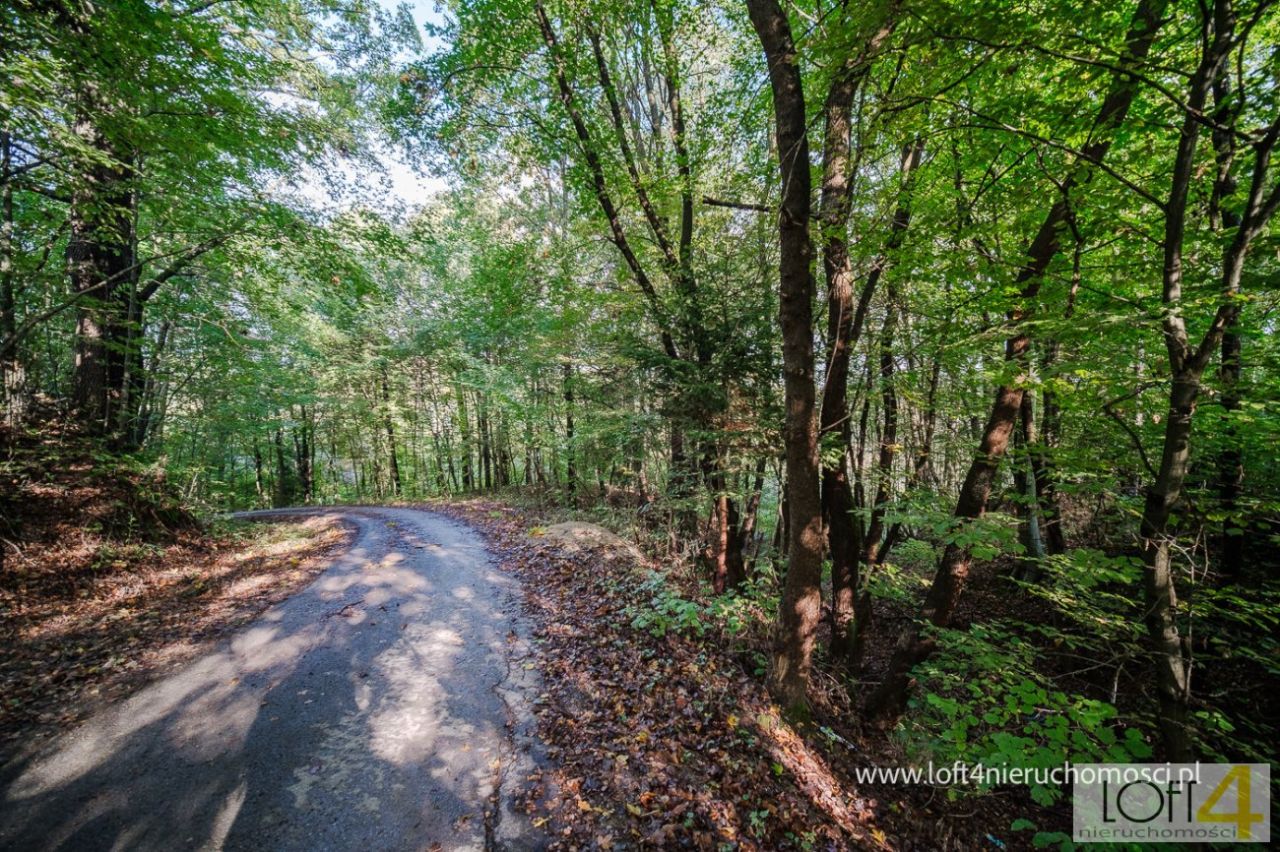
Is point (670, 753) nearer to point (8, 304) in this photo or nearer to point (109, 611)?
point (109, 611)

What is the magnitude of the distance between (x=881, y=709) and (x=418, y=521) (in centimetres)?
1345

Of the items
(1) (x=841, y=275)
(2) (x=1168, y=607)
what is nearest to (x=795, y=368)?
(1) (x=841, y=275)

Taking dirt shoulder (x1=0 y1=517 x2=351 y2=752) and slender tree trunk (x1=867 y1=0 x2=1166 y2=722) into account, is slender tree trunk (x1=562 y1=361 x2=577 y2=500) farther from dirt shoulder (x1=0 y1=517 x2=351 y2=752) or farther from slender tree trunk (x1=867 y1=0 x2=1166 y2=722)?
slender tree trunk (x1=867 y1=0 x2=1166 y2=722)

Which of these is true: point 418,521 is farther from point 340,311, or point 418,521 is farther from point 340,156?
point 340,311

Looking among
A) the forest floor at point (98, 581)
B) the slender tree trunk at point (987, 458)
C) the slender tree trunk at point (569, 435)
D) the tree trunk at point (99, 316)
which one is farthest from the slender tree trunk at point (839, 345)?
the tree trunk at point (99, 316)

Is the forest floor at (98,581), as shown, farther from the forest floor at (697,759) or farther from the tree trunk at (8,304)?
the forest floor at (697,759)

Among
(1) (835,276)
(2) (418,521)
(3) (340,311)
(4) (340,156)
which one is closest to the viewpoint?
(1) (835,276)

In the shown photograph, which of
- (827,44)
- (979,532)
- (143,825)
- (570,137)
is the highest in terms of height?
(570,137)

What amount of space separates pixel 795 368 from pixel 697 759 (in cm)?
374

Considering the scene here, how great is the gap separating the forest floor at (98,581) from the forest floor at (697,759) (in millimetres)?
4644

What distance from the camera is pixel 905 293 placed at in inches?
311

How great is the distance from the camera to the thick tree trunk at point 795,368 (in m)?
3.81

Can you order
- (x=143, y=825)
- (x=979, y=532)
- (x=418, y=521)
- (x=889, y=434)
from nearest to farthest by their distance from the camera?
(x=143, y=825) < (x=979, y=532) < (x=889, y=434) < (x=418, y=521)

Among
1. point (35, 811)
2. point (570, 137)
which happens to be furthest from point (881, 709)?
point (570, 137)
